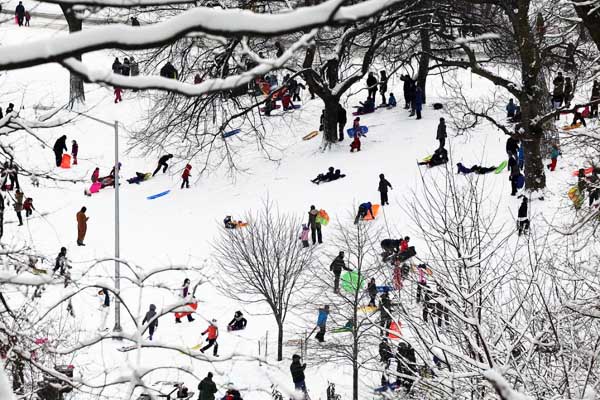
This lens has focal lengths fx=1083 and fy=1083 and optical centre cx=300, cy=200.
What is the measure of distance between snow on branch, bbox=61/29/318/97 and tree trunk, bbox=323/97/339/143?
96.2 feet

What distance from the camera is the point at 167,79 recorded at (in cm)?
334

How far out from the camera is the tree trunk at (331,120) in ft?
107

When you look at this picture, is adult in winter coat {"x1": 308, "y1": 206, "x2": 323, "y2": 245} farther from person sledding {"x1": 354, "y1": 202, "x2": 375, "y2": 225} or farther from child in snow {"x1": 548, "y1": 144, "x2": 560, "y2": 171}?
child in snow {"x1": 548, "y1": 144, "x2": 560, "y2": 171}

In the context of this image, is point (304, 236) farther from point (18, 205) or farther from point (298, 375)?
point (18, 205)

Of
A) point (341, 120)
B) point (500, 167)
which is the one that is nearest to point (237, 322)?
point (500, 167)

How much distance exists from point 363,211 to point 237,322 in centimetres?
489

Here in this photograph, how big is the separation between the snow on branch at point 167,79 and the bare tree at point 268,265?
19.1 meters

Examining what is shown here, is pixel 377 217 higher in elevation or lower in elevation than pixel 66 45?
lower

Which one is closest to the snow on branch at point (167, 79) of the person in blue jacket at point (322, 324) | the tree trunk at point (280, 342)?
the person in blue jacket at point (322, 324)

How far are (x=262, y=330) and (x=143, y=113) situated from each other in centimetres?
1829

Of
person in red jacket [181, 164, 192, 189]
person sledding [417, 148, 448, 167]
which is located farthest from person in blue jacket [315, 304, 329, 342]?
person in red jacket [181, 164, 192, 189]

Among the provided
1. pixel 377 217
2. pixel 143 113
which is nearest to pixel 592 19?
pixel 377 217

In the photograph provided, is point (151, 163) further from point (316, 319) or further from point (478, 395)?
point (478, 395)

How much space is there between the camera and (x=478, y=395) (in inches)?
432
